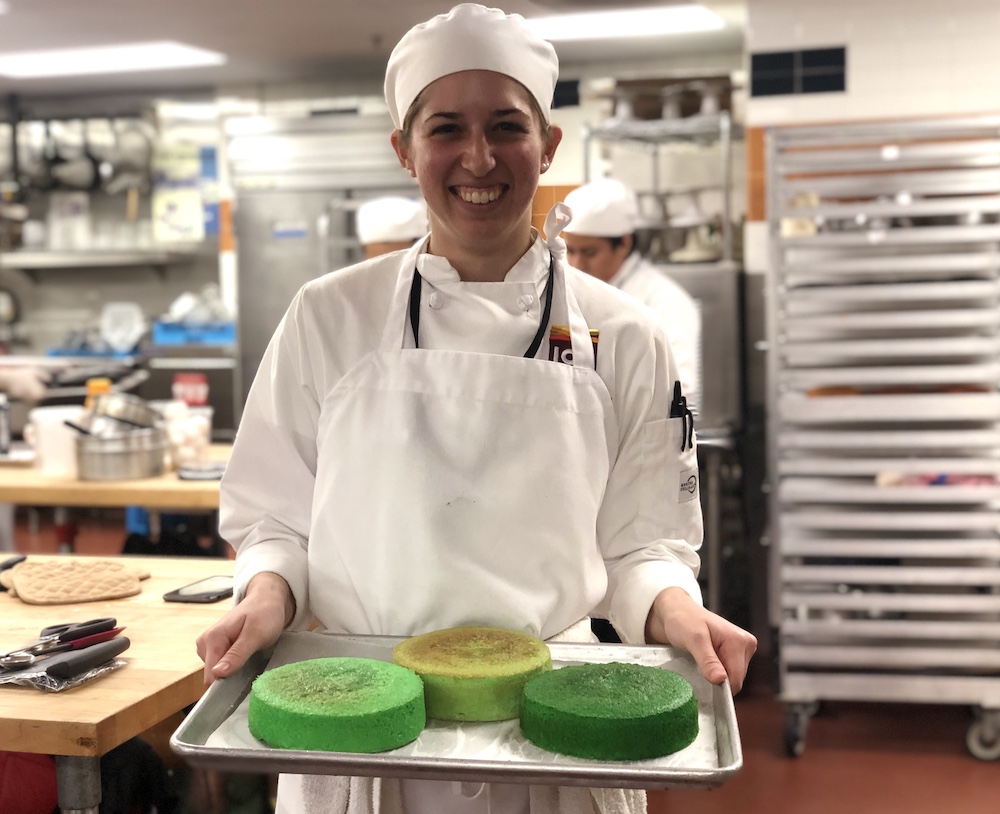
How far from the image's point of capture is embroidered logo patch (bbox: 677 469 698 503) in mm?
1505

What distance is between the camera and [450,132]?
4.46ft

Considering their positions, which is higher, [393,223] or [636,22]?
[636,22]

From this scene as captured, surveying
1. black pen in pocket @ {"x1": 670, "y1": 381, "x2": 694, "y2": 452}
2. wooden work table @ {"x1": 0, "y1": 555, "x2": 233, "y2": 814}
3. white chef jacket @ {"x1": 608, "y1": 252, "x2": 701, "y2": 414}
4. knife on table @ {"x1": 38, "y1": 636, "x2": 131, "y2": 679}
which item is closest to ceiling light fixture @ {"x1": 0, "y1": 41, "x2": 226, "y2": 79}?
white chef jacket @ {"x1": 608, "y1": 252, "x2": 701, "y2": 414}

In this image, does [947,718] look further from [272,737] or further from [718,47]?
[718,47]

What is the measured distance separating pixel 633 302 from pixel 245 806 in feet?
5.19

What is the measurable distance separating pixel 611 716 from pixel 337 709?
0.29m

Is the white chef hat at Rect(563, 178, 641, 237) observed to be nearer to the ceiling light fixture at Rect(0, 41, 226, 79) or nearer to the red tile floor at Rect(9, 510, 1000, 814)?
the red tile floor at Rect(9, 510, 1000, 814)

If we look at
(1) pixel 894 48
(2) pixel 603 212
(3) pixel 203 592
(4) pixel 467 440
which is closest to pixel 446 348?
(4) pixel 467 440

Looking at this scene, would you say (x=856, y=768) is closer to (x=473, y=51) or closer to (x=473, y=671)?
(x=473, y=671)

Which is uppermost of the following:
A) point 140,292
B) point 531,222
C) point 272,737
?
point 140,292

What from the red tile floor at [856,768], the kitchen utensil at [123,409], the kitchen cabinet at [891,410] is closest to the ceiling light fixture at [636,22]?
the kitchen cabinet at [891,410]

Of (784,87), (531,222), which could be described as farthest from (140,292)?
(531,222)

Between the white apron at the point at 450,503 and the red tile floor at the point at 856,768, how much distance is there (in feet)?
6.14

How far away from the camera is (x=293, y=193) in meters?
6.28
